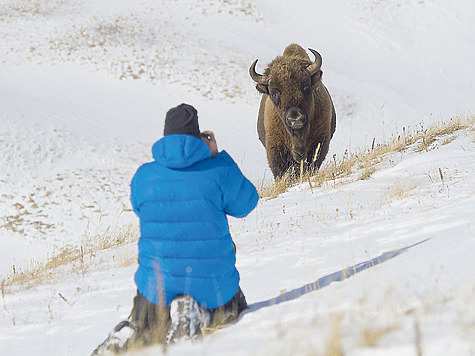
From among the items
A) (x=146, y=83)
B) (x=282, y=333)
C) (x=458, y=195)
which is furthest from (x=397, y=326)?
(x=146, y=83)

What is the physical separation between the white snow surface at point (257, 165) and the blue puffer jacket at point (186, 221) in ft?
1.33

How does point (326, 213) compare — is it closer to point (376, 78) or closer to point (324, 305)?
point (324, 305)

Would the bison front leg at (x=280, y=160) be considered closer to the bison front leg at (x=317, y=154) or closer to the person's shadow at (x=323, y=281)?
the bison front leg at (x=317, y=154)

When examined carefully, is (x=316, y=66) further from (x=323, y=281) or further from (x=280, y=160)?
(x=323, y=281)

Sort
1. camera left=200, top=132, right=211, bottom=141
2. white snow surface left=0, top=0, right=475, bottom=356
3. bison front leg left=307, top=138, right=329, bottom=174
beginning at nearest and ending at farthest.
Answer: white snow surface left=0, top=0, right=475, bottom=356
camera left=200, top=132, right=211, bottom=141
bison front leg left=307, top=138, right=329, bottom=174

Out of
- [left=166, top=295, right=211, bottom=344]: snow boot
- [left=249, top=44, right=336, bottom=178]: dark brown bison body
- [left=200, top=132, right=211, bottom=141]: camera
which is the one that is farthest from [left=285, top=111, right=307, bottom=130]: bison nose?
[left=166, top=295, right=211, bottom=344]: snow boot

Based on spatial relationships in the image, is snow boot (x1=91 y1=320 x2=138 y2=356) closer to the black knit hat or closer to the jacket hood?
the jacket hood

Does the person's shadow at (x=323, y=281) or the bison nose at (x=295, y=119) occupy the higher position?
the bison nose at (x=295, y=119)

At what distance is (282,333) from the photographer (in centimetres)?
225

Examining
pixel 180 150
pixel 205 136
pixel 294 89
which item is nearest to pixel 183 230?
pixel 180 150

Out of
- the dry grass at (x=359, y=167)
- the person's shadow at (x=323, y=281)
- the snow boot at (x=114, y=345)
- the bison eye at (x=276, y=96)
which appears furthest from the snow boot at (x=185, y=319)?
the bison eye at (x=276, y=96)

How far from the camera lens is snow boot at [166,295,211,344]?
2963mm

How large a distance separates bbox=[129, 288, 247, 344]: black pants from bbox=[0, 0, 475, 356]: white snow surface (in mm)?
149

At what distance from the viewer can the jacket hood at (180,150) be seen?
3145 mm
